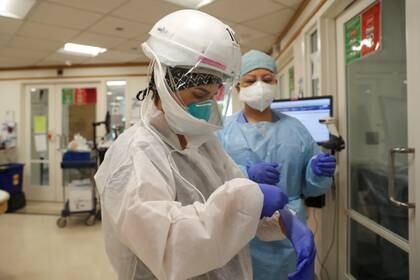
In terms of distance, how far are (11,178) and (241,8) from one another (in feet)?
14.0

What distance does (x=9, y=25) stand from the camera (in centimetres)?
323

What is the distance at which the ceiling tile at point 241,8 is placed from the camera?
2637 millimetres

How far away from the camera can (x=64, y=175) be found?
514 centimetres

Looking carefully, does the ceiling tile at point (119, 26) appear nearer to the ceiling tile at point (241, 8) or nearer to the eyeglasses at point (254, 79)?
the ceiling tile at point (241, 8)

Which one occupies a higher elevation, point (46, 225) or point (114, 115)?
point (114, 115)

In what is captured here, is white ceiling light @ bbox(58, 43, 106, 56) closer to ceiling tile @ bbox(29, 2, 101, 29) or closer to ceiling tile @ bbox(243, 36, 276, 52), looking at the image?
ceiling tile @ bbox(29, 2, 101, 29)

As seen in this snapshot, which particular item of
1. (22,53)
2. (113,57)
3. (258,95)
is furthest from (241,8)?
(22,53)

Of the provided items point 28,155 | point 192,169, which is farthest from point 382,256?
point 28,155

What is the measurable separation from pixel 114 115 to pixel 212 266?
509cm

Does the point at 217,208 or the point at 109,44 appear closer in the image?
the point at 217,208

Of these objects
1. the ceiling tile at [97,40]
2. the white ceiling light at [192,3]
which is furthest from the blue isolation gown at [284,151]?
the ceiling tile at [97,40]

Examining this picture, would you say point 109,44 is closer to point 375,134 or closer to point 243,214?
point 375,134

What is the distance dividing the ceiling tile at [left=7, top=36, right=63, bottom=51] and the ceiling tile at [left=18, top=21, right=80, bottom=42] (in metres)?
0.17

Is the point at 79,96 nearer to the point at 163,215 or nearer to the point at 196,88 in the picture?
the point at 196,88
